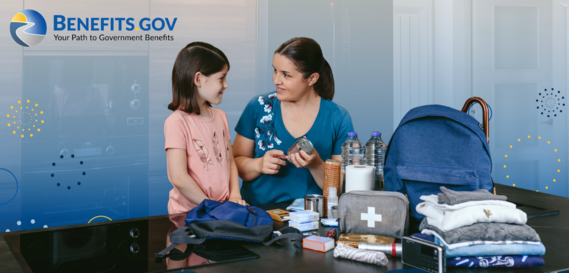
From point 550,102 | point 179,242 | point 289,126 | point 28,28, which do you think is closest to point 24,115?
point 28,28

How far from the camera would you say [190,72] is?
5.97ft

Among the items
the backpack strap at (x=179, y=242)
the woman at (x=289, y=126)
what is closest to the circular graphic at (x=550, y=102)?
the woman at (x=289, y=126)

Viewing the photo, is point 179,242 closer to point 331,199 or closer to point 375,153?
point 331,199

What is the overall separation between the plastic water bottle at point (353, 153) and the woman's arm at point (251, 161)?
29 cm

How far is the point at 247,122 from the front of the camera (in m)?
2.10

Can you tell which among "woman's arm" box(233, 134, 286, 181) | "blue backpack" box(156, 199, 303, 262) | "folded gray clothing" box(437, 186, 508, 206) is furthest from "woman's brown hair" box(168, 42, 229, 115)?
"folded gray clothing" box(437, 186, 508, 206)

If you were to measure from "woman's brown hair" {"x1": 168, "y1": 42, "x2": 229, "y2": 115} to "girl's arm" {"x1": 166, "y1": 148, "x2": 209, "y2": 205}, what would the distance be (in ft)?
0.63

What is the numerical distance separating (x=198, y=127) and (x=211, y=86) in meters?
0.16

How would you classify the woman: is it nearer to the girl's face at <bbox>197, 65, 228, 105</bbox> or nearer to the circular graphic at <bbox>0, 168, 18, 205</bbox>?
the girl's face at <bbox>197, 65, 228, 105</bbox>

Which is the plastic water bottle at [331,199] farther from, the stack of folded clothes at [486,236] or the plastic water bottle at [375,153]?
the stack of folded clothes at [486,236]

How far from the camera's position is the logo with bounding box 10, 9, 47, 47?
272 centimetres

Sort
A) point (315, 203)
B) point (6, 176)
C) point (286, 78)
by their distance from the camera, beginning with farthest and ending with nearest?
1. point (6, 176)
2. point (286, 78)
3. point (315, 203)

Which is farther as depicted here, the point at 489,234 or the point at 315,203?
the point at 315,203

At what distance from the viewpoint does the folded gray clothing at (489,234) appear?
42.7 inches
